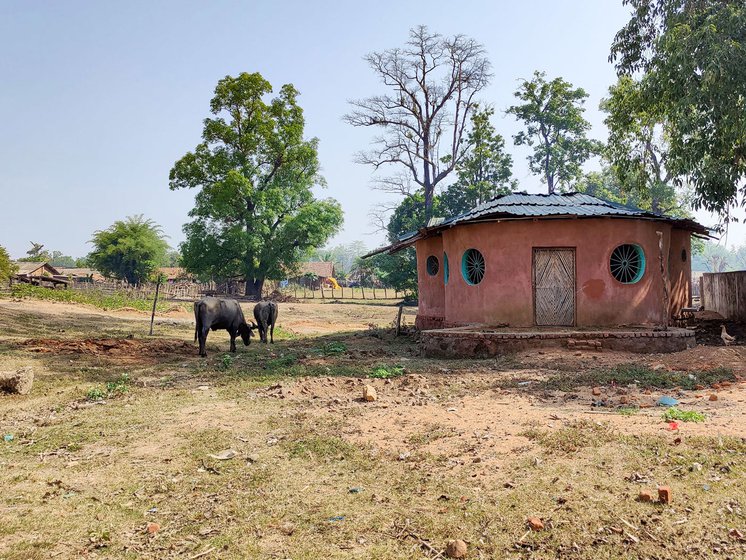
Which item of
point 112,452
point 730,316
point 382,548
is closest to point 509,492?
point 382,548

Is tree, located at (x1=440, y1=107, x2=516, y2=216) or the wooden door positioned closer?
the wooden door

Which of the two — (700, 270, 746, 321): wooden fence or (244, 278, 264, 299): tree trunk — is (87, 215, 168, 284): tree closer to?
(244, 278, 264, 299): tree trunk

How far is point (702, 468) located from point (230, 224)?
126ft

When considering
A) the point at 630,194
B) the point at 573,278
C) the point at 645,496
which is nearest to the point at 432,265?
the point at 573,278

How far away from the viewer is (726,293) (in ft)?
56.9

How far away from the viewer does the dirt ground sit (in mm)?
3600

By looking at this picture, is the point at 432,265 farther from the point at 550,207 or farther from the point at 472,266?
the point at 550,207

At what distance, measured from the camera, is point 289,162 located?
40.8 meters

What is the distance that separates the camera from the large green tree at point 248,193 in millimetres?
38406

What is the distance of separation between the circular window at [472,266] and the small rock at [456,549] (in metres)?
10.9

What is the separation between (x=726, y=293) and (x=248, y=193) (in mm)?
29393

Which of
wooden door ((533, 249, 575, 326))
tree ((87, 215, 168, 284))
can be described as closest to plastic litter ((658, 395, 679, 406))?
wooden door ((533, 249, 575, 326))

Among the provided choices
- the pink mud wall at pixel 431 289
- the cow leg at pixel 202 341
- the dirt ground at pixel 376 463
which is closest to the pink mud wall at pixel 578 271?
the pink mud wall at pixel 431 289

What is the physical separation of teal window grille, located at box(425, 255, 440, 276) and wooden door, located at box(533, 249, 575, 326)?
429cm
